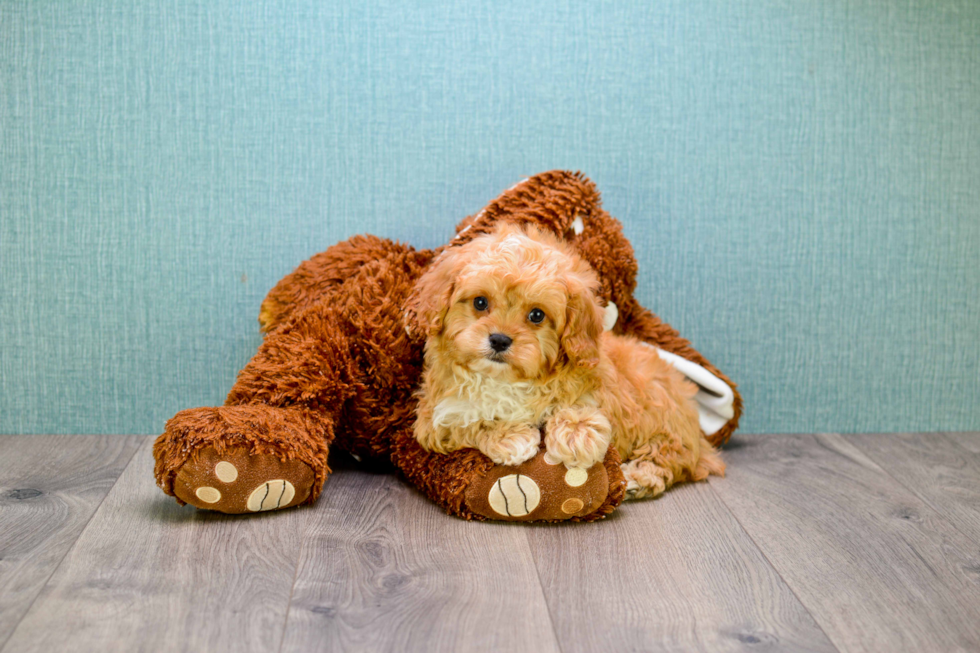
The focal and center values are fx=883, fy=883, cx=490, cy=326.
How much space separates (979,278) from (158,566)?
1890mm

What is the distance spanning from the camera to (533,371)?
143 cm

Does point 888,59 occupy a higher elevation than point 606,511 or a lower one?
higher

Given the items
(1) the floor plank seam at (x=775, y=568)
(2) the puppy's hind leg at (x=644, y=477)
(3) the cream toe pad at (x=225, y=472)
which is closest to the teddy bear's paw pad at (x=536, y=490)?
(2) the puppy's hind leg at (x=644, y=477)

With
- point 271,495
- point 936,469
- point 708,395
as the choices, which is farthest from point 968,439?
point 271,495

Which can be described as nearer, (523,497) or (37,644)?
(37,644)

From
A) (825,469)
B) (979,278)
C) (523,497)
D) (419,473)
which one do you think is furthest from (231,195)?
(979,278)

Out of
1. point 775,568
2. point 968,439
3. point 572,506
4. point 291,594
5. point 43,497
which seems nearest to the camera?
point 291,594

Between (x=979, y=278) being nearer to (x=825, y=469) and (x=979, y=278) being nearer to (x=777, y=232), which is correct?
(x=777, y=232)

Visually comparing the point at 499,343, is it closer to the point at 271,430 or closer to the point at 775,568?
the point at 271,430

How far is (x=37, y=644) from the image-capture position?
3.66ft

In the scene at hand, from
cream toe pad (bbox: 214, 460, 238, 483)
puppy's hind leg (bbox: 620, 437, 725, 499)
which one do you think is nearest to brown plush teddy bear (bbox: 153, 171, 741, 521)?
cream toe pad (bbox: 214, 460, 238, 483)

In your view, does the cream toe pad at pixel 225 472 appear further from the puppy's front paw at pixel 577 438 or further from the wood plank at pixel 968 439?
the wood plank at pixel 968 439

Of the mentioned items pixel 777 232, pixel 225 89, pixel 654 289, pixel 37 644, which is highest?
pixel 225 89

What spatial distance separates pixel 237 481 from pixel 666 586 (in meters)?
0.71
